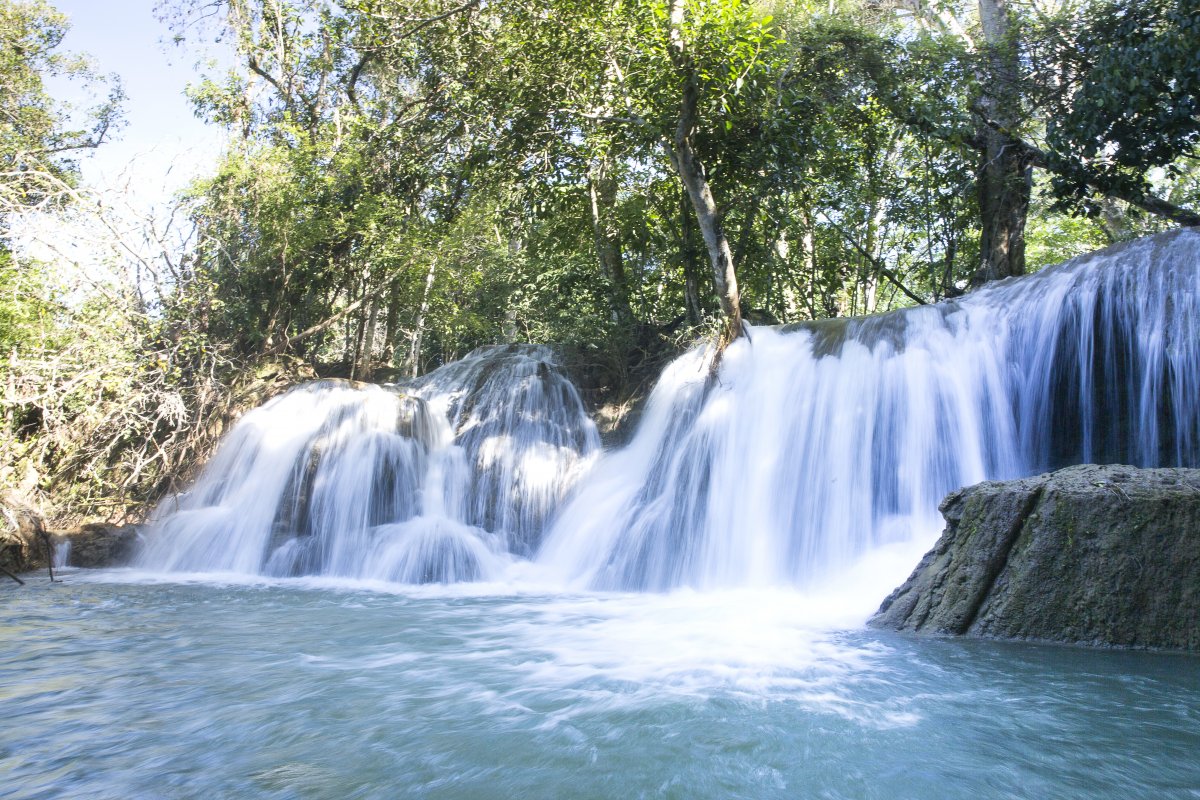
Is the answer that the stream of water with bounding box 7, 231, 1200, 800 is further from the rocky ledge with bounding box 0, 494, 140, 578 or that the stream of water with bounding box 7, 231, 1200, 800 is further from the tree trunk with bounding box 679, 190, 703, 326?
the tree trunk with bounding box 679, 190, 703, 326

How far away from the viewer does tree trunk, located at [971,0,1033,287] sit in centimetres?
1256

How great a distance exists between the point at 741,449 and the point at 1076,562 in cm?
507

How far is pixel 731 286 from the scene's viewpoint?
1179 centimetres

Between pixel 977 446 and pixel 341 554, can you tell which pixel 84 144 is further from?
pixel 977 446

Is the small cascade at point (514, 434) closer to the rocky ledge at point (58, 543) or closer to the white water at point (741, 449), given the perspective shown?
the white water at point (741, 449)

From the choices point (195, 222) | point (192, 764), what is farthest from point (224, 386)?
point (192, 764)

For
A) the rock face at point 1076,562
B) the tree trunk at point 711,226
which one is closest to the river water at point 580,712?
the rock face at point 1076,562

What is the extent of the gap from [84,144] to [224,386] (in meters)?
9.19

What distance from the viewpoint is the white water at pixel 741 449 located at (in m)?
7.80

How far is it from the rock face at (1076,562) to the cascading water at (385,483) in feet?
20.2

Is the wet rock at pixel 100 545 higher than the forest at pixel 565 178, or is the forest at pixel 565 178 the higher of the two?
the forest at pixel 565 178

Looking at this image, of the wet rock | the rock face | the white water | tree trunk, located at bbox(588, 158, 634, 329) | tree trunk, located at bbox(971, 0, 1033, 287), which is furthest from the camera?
tree trunk, located at bbox(588, 158, 634, 329)

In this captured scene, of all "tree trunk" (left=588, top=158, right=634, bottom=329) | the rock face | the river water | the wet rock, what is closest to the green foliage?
the rock face

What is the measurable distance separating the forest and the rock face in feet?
21.5
